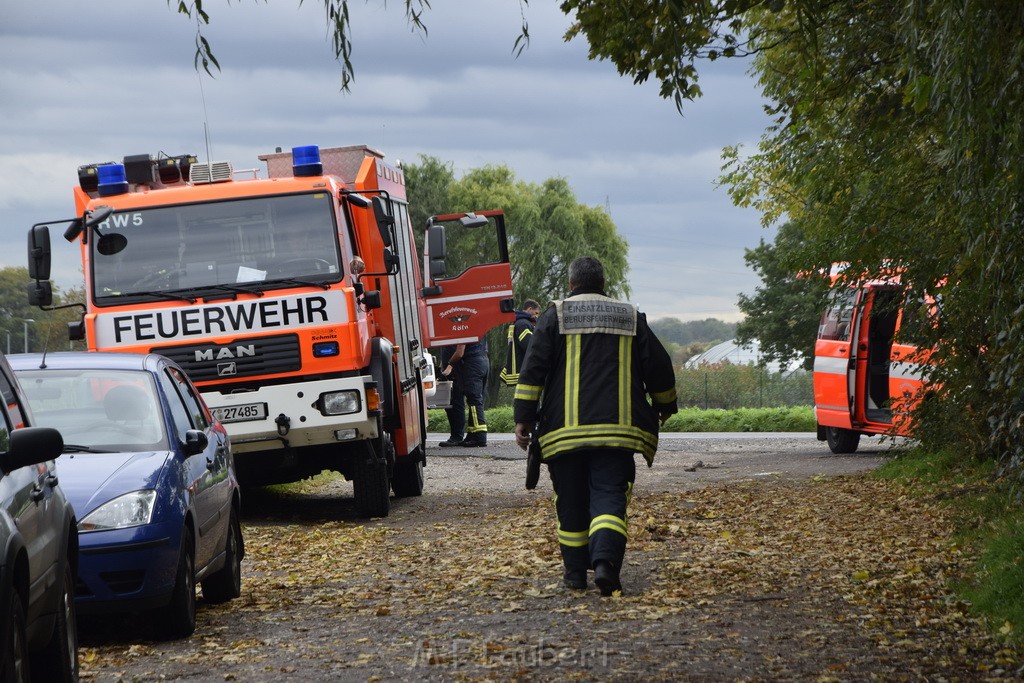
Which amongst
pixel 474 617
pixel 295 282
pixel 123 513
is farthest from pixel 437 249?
pixel 123 513

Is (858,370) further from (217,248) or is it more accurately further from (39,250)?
(39,250)

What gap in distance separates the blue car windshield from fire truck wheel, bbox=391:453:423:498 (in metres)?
7.70

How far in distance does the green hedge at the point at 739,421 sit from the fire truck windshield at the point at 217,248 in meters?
18.1

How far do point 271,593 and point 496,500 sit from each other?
638 centimetres

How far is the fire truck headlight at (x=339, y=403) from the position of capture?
1341 cm

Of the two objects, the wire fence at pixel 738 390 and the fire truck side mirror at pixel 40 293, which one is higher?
the fire truck side mirror at pixel 40 293

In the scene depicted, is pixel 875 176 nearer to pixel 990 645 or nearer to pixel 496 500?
pixel 496 500

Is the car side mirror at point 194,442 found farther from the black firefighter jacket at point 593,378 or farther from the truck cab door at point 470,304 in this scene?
the truck cab door at point 470,304

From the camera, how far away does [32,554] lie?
572cm

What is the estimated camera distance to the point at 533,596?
8.96m

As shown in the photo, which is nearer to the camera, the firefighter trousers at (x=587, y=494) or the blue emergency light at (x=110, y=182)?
the firefighter trousers at (x=587, y=494)

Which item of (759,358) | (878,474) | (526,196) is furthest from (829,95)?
(526,196)

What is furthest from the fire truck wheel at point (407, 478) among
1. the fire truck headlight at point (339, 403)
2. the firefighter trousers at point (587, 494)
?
the firefighter trousers at point (587, 494)

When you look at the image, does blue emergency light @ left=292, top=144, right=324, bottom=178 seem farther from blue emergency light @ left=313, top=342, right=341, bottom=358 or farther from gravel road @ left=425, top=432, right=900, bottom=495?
gravel road @ left=425, top=432, right=900, bottom=495
